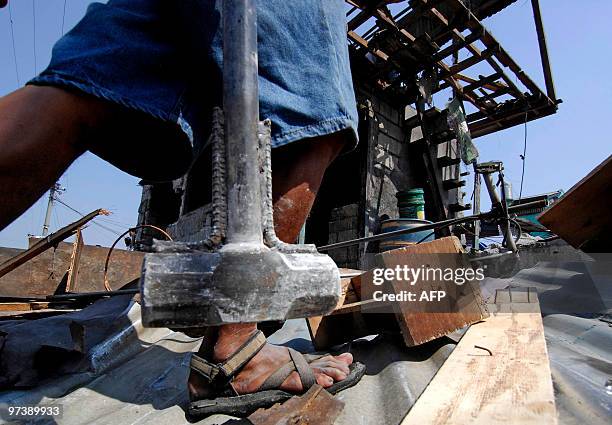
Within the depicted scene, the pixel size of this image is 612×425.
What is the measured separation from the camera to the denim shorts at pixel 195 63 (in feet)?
2.70

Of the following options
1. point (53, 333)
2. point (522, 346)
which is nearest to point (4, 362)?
point (53, 333)

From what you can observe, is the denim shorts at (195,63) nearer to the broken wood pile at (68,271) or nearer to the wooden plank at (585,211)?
the wooden plank at (585,211)

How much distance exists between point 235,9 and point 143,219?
26.4 ft

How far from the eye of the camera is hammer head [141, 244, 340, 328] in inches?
24.0

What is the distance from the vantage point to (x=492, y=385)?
89cm

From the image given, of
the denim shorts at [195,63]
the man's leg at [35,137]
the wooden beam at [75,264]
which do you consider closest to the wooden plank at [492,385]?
the denim shorts at [195,63]

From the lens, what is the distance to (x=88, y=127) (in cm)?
84

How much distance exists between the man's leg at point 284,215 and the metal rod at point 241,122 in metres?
0.33

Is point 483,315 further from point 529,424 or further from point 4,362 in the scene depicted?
point 4,362

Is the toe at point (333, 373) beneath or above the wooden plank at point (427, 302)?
beneath

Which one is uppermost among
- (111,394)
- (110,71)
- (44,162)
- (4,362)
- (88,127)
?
(110,71)

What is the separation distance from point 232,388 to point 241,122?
2.47ft

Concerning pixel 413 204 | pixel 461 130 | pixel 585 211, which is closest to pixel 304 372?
pixel 585 211

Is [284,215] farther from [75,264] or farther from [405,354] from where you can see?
[75,264]
